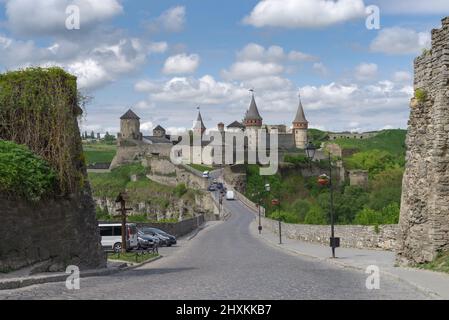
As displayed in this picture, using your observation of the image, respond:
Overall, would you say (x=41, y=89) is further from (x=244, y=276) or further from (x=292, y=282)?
(x=292, y=282)

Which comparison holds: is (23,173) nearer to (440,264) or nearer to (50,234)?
(50,234)

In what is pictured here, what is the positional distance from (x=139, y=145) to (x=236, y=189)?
131ft

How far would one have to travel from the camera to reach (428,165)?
19578 millimetres

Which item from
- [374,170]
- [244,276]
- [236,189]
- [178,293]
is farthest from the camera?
[374,170]

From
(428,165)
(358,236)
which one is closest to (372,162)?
(358,236)

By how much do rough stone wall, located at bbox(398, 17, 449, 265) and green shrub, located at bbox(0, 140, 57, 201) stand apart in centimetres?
1073

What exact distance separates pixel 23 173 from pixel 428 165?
37.2ft

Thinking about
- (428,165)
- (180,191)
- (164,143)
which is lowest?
(180,191)

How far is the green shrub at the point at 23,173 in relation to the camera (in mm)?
17536

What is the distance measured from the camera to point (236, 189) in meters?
127

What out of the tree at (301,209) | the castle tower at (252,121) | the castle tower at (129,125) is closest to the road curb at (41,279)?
the tree at (301,209)

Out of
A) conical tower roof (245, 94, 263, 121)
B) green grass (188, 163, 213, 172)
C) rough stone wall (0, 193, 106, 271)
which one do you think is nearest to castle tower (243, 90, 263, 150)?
conical tower roof (245, 94, 263, 121)

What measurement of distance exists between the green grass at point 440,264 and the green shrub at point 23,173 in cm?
1086
